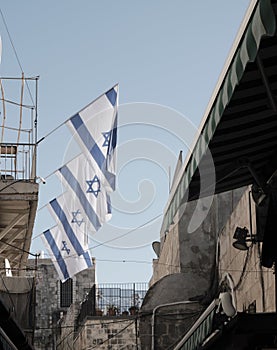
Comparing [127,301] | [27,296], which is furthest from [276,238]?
[127,301]

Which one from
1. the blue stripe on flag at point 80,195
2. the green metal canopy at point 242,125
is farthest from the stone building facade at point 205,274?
the green metal canopy at point 242,125

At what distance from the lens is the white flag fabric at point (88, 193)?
18031mm

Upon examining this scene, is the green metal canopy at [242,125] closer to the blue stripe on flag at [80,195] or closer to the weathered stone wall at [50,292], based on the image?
the blue stripe on flag at [80,195]

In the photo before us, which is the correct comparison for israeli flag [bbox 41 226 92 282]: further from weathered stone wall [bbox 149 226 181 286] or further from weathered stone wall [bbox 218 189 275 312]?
weathered stone wall [bbox 218 189 275 312]

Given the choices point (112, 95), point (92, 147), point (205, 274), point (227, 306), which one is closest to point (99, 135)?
point (92, 147)

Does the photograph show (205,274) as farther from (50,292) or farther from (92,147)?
(50,292)

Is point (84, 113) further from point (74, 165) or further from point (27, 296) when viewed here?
point (27, 296)

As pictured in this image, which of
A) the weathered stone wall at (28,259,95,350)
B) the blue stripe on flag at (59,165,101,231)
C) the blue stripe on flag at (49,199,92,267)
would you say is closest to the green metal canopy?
the blue stripe on flag at (59,165,101,231)

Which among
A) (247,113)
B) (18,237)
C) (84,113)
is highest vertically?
(84,113)

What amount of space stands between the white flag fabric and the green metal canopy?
8.14 meters

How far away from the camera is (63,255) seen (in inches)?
864

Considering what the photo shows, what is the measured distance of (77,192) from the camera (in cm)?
1878

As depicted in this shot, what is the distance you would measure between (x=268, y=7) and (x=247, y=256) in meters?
7.83

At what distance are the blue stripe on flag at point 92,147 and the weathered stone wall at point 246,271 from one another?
2.92 metres
